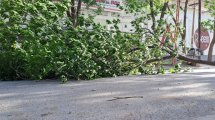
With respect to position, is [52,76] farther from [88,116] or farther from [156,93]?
[88,116]

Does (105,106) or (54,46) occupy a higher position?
(54,46)

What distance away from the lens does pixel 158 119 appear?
2.68 meters

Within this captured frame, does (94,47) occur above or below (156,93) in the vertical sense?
above

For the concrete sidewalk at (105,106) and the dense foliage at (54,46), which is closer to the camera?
the concrete sidewalk at (105,106)

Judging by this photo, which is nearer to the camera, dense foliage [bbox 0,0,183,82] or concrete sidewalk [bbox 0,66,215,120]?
concrete sidewalk [bbox 0,66,215,120]

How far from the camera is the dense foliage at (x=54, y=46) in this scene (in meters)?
5.67

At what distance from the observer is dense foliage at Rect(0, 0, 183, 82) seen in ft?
18.6

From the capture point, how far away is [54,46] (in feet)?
18.9

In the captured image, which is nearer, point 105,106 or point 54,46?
point 105,106

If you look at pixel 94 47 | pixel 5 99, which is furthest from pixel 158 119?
pixel 94 47

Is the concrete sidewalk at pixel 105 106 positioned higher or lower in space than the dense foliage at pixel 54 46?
lower

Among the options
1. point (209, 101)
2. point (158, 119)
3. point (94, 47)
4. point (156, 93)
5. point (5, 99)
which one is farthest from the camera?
point (94, 47)

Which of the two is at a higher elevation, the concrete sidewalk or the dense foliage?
the dense foliage

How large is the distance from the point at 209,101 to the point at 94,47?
3.49m
